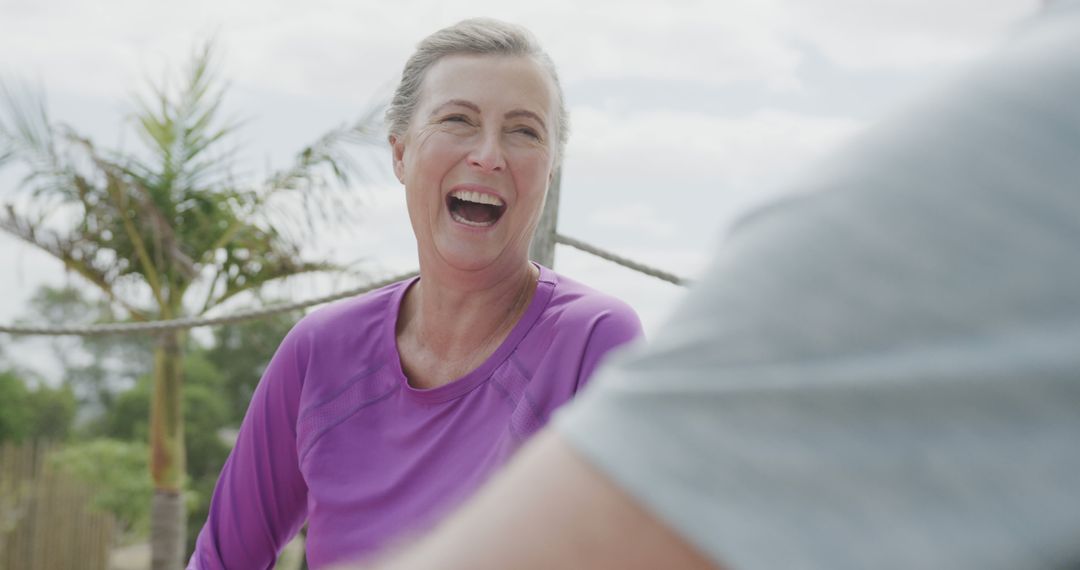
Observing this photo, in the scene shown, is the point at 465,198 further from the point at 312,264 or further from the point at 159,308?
the point at 159,308

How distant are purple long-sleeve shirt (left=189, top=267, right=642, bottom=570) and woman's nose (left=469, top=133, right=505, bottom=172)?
0.68 ft

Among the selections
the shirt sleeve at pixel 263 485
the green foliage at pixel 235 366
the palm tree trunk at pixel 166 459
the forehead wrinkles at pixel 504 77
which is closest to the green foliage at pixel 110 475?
the green foliage at pixel 235 366

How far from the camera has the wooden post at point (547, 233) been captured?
2.71m

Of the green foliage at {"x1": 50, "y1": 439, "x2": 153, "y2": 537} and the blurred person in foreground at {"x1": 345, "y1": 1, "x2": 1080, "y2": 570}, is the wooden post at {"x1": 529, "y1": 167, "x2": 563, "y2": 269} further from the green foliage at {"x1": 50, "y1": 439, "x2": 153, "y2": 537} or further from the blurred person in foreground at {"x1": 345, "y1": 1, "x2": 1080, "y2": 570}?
the green foliage at {"x1": 50, "y1": 439, "x2": 153, "y2": 537}

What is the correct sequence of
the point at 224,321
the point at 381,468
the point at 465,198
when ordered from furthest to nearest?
the point at 224,321, the point at 465,198, the point at 381,468

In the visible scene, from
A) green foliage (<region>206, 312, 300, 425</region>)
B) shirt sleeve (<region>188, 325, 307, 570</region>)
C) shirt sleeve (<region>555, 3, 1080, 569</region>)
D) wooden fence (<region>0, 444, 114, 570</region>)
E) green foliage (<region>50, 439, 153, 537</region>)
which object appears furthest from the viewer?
green foliage (<region>206, 312, 300, 425</region>)

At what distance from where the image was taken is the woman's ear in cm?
197

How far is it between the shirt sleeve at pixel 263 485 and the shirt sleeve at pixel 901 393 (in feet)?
5.42

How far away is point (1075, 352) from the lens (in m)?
0.34

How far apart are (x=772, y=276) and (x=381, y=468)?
142cm

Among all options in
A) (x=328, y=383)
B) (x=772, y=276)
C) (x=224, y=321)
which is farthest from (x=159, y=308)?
(x=772, y=276)

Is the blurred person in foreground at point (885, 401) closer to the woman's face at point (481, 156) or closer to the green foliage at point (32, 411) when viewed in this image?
the woman's face at point (481, 156)

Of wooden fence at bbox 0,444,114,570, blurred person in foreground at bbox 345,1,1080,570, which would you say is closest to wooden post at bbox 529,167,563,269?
blurred person in foreground at bbox 345,1,1080,570

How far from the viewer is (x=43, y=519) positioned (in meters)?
12.0
